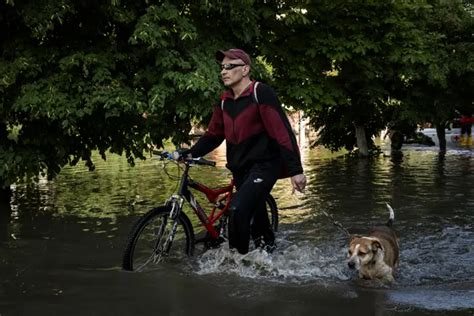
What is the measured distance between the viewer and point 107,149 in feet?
35.6

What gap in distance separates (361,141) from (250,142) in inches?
690

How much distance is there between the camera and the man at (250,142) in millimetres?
5543

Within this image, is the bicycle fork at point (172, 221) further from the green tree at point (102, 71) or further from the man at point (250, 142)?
the green tree at point (102, 71)

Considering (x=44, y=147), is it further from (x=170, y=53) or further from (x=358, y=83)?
(x=358, y=83)

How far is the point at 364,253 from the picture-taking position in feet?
18.3

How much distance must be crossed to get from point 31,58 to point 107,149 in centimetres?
237

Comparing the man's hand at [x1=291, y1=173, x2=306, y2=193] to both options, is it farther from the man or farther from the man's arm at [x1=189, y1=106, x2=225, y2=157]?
the man's arm at [x1=189, y1=106, x2=225, y2=157]

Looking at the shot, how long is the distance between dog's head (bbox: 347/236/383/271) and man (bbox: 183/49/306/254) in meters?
0.72

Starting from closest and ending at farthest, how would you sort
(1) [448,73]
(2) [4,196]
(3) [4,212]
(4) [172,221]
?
1. (4) [172,221]
2. (3) [4,212]
3. (2) [4,196]
4. (1) [448,73]

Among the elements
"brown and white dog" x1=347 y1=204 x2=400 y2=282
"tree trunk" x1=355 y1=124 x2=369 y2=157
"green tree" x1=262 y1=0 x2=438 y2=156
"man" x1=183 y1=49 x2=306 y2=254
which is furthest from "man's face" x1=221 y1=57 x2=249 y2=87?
"tree trunk" x1=355 y1=124 x2=369 y2=157

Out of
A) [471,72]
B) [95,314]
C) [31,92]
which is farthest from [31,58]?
[471,72]

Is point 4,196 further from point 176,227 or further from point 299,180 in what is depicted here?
point 299,180

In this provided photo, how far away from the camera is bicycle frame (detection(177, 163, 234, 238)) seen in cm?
608

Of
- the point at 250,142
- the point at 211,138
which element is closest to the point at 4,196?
the point at 211,138
